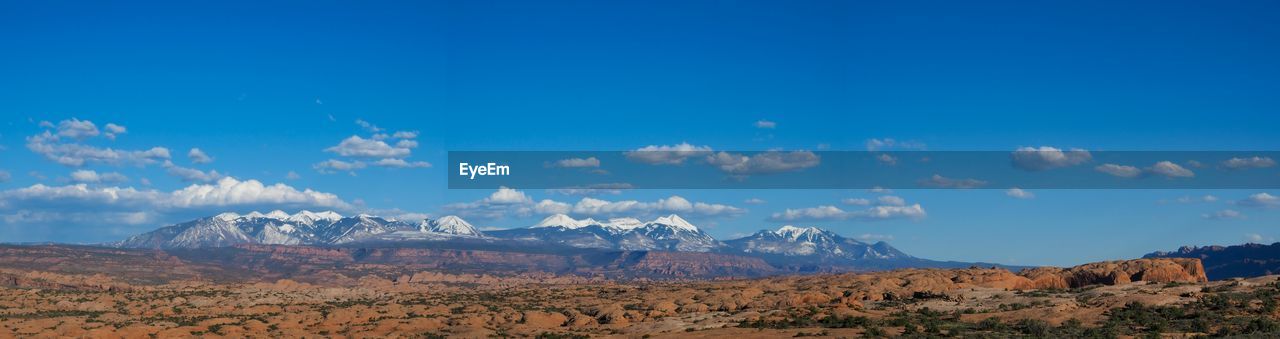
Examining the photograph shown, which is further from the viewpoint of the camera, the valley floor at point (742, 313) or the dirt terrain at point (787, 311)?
the dirt terrain at point (787, 311)

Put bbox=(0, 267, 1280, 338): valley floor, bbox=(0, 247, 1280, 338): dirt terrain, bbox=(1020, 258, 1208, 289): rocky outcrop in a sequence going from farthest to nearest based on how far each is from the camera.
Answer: bbox=(1020, 258, 1208, 289): rocky outcrop → bbox=(0, 247, 1280, 338): dirt terrain → bbox=(0, 267, 1280, 338): valley floor

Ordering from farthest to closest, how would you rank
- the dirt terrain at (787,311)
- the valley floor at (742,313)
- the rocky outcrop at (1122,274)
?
1. the rocky outcrop at (1122,274)
2. the dirt terrain at (787,311)
3. the valley floor at (742,313)

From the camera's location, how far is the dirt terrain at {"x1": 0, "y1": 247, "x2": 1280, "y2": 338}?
55.5 metres

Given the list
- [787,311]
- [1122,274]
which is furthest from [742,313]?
[1122,274]

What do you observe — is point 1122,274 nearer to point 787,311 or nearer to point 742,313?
point 787,311

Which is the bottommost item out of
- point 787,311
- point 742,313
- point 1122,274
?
point 742,313

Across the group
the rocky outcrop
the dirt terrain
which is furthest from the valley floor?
the rocky outcrop

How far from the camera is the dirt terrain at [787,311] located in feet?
182

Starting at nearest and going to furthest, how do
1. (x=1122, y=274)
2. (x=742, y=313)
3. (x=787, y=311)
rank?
(x=787, y=311) → (x=742, y=313) → (x=1122, y=274)

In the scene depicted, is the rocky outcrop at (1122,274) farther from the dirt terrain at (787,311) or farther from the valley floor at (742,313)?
the valley floor at (742,313)

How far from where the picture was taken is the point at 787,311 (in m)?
70.4

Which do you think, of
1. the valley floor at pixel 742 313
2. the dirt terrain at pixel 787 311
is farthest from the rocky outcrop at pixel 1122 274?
the valley floor at pixel 742 313

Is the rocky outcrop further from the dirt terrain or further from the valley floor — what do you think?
the valley floor

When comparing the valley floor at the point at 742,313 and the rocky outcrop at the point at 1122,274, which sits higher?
the rocky outcrop at the point at 1122,274
